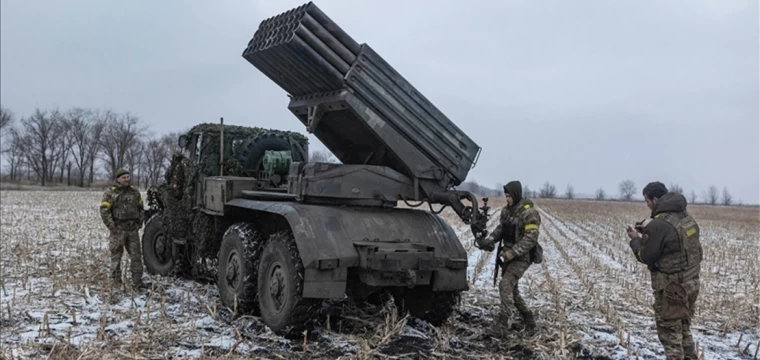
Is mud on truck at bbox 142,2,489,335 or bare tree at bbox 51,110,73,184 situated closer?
mud on truck at bbox 142,2,489,335

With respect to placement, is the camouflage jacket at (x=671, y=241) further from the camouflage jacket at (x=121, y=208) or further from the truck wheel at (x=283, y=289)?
the camouflage jacket at (x=121, y=208)

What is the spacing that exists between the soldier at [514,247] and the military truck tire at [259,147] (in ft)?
13.1

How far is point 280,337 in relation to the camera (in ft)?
18.9

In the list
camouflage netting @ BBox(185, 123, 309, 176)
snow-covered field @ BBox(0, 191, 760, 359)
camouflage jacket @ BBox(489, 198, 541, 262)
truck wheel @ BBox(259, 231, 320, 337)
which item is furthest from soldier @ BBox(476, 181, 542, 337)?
camouflage netting @ BBox(185, 123, 309, 176)

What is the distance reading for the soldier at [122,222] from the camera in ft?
26.8

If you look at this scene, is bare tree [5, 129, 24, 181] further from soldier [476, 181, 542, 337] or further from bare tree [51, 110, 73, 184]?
soldier [476, 181, 542, 337]

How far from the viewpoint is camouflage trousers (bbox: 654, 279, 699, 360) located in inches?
197

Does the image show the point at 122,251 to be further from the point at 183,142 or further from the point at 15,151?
the point at 15,151

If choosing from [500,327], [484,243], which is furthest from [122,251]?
[500,327]

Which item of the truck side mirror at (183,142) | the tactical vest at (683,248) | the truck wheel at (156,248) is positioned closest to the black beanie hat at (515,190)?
the tactical vest at (683,248)

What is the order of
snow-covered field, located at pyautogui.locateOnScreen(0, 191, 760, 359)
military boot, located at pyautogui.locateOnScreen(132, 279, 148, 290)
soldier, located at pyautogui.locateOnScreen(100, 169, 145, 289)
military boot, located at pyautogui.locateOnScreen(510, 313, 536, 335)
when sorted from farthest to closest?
1. soldier, located at pyautogui.locateOnScreen(100, 169, 145, 289)
2. military boot, located at pyautogui.locateOnScreen(132, 279, 148, 290)
3. military boot, located at pyautogui.locateOnScreen(510, 313, 536, 335)
4. snow-covered field, located at pyautogui.locateOnScreen(0, 191, 760, 359)

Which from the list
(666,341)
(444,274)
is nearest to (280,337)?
(444,274)

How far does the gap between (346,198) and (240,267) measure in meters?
1.55

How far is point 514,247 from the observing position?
6117 mm
